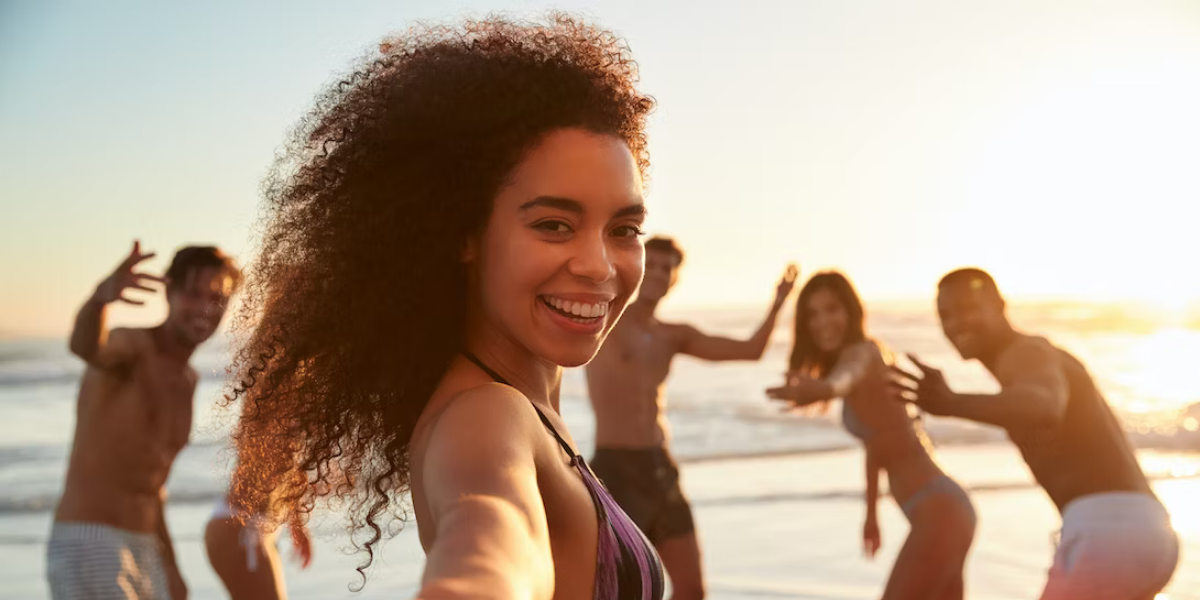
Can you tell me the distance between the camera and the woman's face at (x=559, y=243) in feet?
5.98

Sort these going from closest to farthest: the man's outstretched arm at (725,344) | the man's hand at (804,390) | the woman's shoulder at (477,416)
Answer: the woman's shoulder at (477,416) < the man's hand at (804,390) < the man's outstretched arm at (725,344)

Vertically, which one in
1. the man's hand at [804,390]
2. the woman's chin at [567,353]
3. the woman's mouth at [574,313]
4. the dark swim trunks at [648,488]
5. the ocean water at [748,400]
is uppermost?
the woman's mouth at [574,313]

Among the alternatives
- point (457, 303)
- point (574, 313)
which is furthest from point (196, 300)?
point (574, 313)

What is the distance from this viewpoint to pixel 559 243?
6.02ft

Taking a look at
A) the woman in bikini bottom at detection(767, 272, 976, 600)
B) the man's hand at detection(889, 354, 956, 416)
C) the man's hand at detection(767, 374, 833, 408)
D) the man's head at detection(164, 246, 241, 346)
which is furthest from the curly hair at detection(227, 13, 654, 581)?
the man's head at detection(164, 246, 241, 346)

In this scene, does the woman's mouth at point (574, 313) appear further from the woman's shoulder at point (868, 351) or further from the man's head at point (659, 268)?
the man's head at point (659, 268)

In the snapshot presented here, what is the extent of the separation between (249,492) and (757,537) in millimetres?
Result: 8616

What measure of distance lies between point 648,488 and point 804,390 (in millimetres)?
2105

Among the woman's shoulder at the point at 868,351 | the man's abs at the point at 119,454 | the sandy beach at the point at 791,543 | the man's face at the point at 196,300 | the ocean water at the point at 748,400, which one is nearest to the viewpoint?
the man's abs at the point at 119,454

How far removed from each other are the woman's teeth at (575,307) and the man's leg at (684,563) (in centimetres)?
568

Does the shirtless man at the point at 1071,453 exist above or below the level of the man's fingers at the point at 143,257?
below

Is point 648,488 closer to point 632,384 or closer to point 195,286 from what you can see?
point 632,384

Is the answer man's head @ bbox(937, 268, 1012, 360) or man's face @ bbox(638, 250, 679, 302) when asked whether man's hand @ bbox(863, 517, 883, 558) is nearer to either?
man's head @ bbox(937, 268, 1012, 360)

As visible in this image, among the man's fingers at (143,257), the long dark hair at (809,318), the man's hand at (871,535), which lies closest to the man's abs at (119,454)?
the man's fingers at (143,257)
